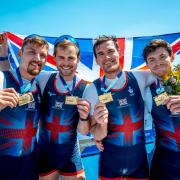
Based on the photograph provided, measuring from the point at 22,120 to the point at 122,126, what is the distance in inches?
56.7

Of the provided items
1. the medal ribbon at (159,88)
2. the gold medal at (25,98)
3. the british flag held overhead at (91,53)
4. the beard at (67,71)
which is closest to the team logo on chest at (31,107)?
the gold medal at (25,98)

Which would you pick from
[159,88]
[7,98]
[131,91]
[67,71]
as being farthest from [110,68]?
[7,98]

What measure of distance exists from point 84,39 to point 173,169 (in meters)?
4.73

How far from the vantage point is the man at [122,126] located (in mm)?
3939

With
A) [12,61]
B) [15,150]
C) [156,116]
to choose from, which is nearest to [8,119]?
[15,150]

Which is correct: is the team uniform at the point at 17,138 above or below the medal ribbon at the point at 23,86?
below

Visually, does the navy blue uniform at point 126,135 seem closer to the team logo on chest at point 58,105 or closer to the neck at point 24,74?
the team logo on chest at point 58,105

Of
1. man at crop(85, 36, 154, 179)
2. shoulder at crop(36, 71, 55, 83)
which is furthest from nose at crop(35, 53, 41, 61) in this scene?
man at crop(85, 36, 154, 179)

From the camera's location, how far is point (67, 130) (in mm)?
4188

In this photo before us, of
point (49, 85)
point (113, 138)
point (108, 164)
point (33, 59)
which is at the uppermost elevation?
point (33, 59)

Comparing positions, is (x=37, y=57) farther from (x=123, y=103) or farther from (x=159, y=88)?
(x=159, y=88)

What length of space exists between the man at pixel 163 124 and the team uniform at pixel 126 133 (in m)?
0.18

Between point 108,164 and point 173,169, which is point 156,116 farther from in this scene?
point 108,164

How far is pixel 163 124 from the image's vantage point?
370 cm
